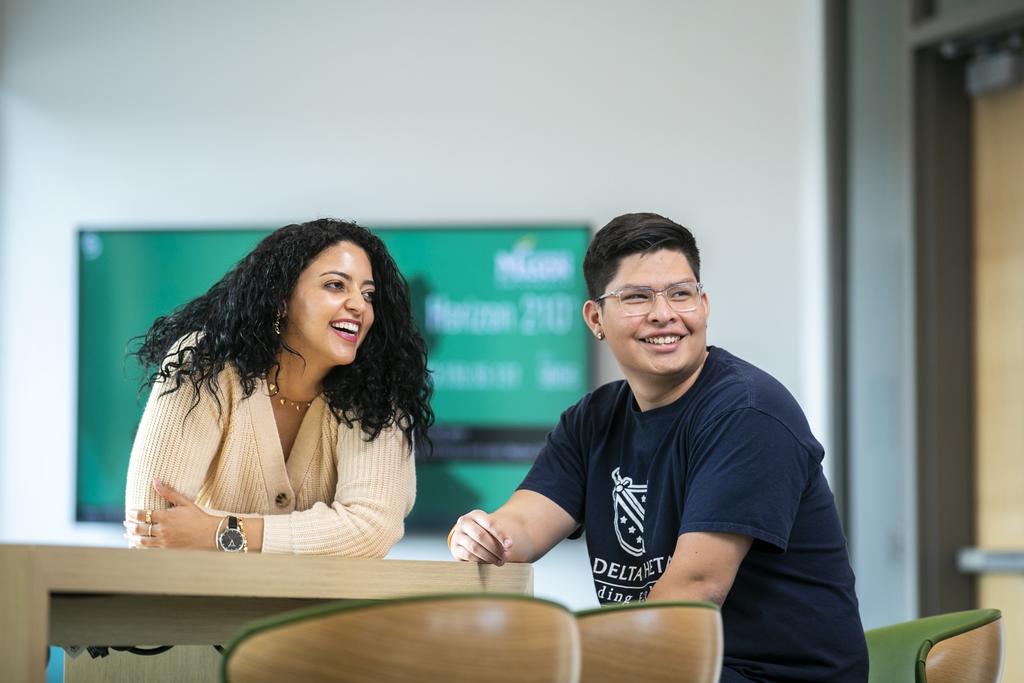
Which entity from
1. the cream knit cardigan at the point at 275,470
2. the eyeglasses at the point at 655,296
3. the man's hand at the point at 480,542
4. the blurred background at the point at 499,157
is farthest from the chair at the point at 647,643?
the blurred background at the point at 499,157

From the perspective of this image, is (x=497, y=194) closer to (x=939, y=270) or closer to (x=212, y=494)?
(x=939, y=270)

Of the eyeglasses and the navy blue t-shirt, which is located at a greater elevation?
the eyeglasses

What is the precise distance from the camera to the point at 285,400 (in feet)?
7.78

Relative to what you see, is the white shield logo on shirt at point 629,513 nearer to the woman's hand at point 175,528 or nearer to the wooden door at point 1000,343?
the woman's hand at point 175,528

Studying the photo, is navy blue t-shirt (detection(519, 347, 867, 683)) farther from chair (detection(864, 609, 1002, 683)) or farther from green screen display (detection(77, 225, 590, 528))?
green screen display (detection(77, 225, 590, 528))

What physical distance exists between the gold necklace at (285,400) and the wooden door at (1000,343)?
2.39 m

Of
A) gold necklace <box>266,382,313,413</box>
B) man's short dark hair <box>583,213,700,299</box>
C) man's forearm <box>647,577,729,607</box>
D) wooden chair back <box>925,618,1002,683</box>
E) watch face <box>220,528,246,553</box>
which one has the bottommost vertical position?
wooden chair back <box>925,618,1002,683</box>

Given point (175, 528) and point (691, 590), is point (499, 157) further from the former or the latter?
point (691, 590)

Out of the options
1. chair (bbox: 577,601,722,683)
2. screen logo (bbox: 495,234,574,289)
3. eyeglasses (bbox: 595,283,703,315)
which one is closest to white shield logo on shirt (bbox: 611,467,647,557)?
eyeglasses (bbox: 595,283,703,315)

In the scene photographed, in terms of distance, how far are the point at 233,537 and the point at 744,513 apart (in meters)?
0.86

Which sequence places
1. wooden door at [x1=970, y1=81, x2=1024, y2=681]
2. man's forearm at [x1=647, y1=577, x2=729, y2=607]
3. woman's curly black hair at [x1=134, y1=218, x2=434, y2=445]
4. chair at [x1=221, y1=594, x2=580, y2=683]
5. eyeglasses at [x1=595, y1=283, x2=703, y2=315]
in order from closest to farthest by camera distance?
chair at [x1=221, y1=594, x2=580, y2=683] → man's forearm at [x1=647, y1=577, x2=729, y2=607] → eyeglasses at [x1=595, y1=283, x2=703, y2=315] → woman's curly black hair at [x1=134, y1=218, x2=434, y2=445] → wooden door at [x1=970, y1=81, x2=1024, y2=681]

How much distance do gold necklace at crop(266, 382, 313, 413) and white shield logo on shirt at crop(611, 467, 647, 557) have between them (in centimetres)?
68

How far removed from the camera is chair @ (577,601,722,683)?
1346mm

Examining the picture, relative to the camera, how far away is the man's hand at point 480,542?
1.91 m
